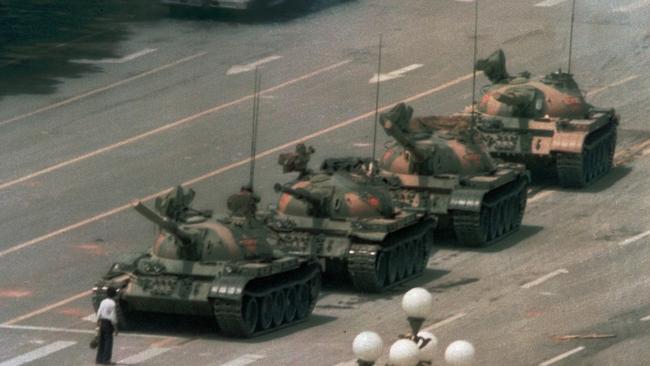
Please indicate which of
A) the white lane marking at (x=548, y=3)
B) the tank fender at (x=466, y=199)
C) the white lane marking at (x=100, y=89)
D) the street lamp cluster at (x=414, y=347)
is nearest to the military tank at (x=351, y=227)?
the tank fender at (x=466, y=199)

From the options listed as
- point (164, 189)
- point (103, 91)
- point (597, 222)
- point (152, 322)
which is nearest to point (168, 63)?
point (103, 91)

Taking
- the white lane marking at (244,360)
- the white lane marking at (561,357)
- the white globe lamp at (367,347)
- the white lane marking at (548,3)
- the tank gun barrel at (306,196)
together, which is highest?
the white globe lamp at (367,347)

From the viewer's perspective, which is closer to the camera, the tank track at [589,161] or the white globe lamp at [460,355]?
the white globe lamp at [460,355]

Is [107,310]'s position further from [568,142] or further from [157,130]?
[157,130]

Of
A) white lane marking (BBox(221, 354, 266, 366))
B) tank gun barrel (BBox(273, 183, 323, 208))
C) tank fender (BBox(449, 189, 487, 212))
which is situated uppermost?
tank gun barrel (BBox(273, 183, 323, 208))

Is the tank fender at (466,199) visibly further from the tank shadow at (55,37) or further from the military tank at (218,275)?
the tank shadow at (55,37)

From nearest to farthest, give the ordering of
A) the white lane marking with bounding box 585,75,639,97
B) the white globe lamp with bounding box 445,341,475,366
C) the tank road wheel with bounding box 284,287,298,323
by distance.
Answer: the white globe lamp with bounding box 445,341,475,366, the tank road wheel with bounding box 284,287,298,323, the white lane marking with bounding box 585,75,639,97

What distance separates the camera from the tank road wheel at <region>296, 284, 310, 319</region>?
48781mm

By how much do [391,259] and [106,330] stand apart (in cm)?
920

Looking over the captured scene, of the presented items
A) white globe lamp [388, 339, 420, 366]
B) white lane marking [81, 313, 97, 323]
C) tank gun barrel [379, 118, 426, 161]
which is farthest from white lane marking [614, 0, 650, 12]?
white globe lamp [388, 339, 420, 366]

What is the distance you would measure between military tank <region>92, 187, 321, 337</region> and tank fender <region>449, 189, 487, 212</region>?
7.27 m

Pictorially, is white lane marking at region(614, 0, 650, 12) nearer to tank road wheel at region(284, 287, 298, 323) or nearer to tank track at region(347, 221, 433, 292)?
tank track at region(347, 221, 433, 292)

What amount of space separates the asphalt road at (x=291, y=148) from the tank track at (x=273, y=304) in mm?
362

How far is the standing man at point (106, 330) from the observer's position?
1763 inches
